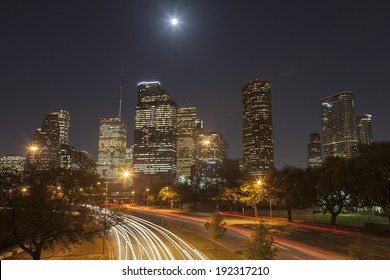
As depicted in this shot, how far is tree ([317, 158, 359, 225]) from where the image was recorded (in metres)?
32.5

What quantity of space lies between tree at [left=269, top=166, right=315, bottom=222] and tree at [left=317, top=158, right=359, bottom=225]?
1736mm

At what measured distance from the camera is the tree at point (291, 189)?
42.1 meters

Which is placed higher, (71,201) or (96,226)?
(71,201)

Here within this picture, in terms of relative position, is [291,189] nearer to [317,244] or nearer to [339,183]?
[339,183]

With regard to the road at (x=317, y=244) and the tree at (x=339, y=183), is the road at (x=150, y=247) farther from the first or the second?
the tree at (x=339, y=183)

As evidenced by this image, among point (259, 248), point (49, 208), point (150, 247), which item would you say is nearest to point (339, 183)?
point (150, 247)

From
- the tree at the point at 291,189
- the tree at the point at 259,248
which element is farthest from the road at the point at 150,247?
the tree at the point at 291,189

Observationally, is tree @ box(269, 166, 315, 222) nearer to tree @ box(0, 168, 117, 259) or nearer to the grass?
the grass

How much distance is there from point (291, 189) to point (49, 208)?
34175 millimetres

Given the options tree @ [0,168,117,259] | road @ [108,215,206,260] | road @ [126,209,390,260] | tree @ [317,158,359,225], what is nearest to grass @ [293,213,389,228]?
tree @ [317,158,359,225]
